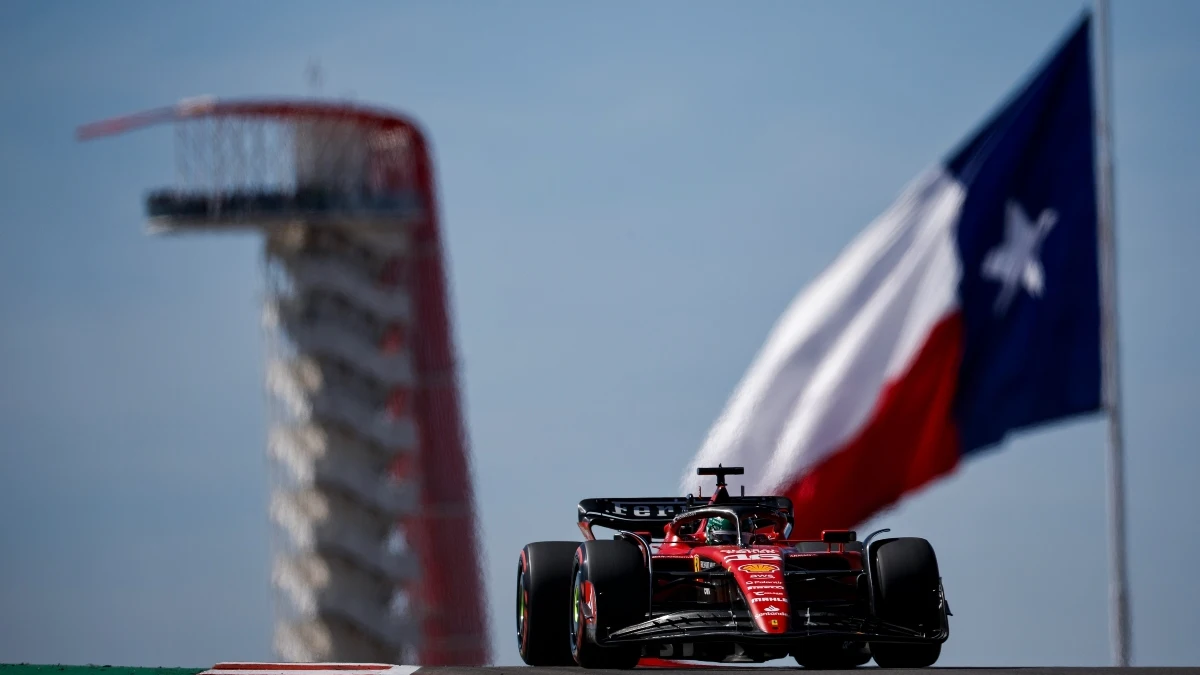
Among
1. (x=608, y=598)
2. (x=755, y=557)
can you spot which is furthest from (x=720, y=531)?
(x=608, y=598)

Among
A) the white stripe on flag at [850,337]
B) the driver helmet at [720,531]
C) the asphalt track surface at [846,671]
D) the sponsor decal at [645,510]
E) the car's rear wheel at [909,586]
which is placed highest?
the white stripe on flag at [850,337]

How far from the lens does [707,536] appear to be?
831 inches

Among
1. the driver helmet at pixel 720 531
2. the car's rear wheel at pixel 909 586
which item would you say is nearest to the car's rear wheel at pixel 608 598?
the driver helmet at pixel 720 531

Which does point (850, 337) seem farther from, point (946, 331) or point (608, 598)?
point (608, 598)

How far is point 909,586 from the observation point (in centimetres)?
1942

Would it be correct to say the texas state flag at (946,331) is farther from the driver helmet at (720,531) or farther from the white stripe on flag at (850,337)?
the driver helmet at (720,531)

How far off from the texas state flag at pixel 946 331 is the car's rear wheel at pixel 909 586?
23.1 feet

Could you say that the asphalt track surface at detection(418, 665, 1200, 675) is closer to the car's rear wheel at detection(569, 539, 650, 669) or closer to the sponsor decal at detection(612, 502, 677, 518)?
the car's rear wheel at detection(569, 539, 650, 669)

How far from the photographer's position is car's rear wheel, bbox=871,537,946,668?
63.7 feet

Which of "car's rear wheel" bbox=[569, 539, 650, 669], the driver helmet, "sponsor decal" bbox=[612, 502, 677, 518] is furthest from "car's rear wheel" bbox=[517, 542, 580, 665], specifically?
"sponsor decal" bbox=[612, 502, 677, 518]

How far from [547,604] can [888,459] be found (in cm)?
791

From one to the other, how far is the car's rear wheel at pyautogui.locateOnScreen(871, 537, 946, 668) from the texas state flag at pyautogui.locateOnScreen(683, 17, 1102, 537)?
277 inches

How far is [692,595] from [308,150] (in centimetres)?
7394

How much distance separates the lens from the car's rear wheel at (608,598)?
19094 millimetres
